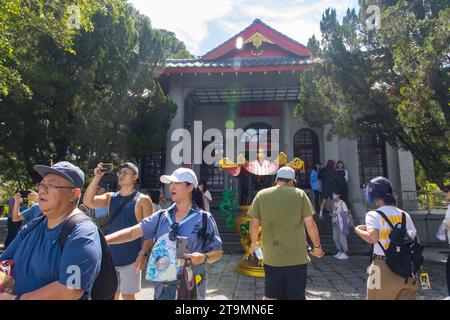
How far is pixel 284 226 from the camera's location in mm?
3219

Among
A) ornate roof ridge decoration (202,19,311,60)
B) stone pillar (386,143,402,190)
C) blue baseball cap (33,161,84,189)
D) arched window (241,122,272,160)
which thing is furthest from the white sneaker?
ornate roof ridge decoration (202,19,311,60)

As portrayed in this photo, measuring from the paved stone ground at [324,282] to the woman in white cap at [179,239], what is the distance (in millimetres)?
2670

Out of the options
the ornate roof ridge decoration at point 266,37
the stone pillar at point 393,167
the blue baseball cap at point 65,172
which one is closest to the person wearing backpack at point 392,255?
the blue baseball cap at point 65,172

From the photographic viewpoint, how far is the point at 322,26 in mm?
7781

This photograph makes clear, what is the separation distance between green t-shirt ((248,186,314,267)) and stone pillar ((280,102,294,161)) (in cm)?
1000

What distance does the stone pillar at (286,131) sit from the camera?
13.4 metres

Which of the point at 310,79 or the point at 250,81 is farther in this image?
the point at 250,81

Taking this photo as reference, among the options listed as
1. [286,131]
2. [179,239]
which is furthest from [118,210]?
[286,131]

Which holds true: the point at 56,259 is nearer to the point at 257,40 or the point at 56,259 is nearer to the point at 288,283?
the point at 288,283

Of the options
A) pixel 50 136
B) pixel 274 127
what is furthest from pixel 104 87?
pixel 274 127

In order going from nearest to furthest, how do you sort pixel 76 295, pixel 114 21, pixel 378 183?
1. pixel 76 295
2. pixel 378 183
3. pixel 114 21

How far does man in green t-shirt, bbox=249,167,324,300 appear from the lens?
10.2 ft
